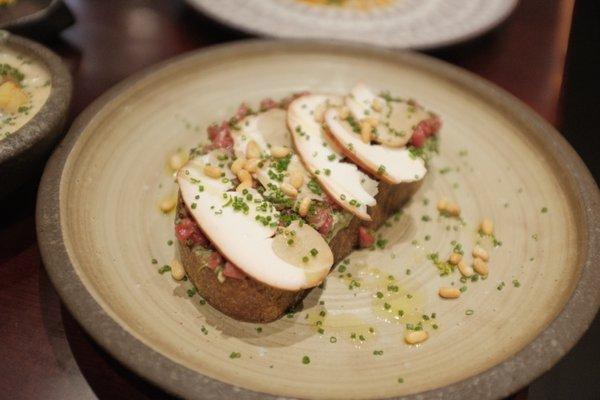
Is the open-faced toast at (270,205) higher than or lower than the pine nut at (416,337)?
higher

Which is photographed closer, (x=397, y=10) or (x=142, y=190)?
(x=142, y=190)

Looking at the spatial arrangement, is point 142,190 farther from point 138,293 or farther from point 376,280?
point 376,280

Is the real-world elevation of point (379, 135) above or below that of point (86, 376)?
above

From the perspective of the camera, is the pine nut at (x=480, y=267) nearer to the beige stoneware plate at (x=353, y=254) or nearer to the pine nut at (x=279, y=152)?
the beige stoneware plate at (x=353, y=254)

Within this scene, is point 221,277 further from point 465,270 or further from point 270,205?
point 465,270

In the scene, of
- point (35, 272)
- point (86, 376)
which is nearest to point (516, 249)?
point (86, 376)

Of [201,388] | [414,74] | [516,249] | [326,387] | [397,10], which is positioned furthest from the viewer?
[397,10]

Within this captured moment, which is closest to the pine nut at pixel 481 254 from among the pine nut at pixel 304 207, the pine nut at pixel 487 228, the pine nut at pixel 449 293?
the pine nut at pixel 487 228
